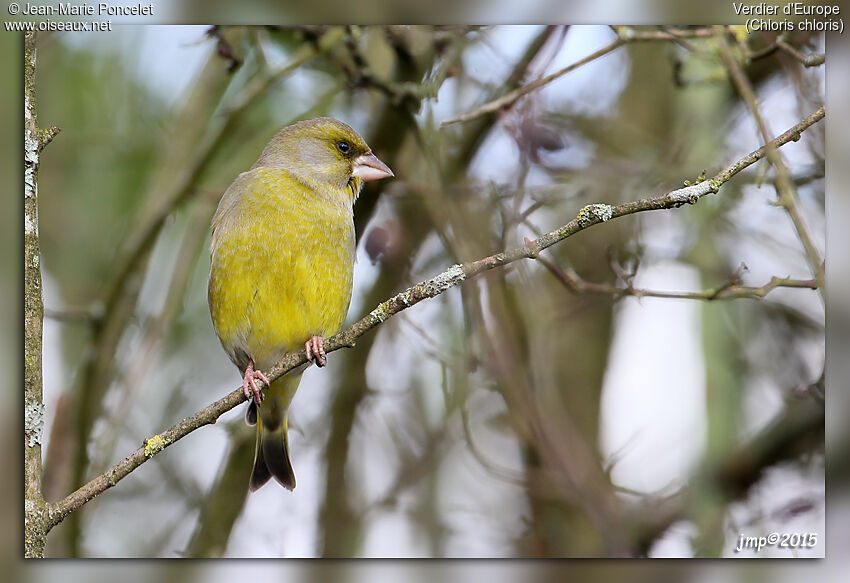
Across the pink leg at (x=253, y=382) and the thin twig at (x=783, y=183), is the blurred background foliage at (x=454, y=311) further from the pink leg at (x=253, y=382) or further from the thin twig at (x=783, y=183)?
the pink leg at (x=253, y=382)

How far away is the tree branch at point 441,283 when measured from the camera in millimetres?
1710

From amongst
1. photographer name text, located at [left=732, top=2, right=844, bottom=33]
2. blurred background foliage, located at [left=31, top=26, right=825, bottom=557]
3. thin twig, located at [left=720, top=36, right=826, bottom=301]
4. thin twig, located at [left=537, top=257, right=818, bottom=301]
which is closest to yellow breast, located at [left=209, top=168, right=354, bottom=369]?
blurred background foliage, located at [left=31, top=26, right=825, bottom=557]

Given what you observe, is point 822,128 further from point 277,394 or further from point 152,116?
point 152,116

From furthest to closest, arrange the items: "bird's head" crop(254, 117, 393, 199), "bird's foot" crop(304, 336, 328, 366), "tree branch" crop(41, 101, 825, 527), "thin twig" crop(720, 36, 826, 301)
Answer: "bird's head" crop(254, 117, 393, 199)
"thin twig" crop(720, 36, 826, 301)
"bird's foot" crop(304, 336, 328, 366)
"tree branch" crop(41, 101, 825, 527)

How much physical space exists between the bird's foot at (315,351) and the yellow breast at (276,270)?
8 centimetres

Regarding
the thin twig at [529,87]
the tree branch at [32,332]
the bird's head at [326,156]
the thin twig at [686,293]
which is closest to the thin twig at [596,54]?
the thin twig at [529,87]

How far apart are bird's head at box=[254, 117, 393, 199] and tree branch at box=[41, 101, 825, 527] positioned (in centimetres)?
55

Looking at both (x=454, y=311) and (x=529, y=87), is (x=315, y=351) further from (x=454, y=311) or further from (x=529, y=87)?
(x=529, y=87)

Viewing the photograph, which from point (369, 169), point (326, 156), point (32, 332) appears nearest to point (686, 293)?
point (369, 169)

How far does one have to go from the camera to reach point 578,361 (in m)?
2.45

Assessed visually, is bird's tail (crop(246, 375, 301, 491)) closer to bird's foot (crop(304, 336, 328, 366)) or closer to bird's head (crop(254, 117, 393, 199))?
bird's foot (crop(304, 336, 328, 366))

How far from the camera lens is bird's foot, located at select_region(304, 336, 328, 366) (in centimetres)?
201

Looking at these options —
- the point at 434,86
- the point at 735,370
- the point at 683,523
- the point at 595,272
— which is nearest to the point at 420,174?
the point at 434,86

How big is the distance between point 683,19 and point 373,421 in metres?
1.35
